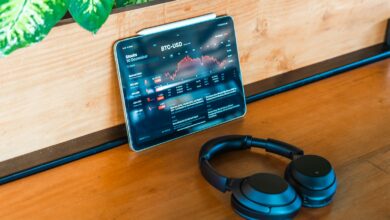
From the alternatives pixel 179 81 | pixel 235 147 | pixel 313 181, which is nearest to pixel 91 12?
pixel 179 81

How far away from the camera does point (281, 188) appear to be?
732 mm

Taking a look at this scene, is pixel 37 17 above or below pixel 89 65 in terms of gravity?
above

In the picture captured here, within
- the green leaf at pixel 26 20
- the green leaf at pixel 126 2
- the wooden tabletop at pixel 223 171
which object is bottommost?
the wooden tabletop at pixel 223 171

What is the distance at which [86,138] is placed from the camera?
92 centimetres

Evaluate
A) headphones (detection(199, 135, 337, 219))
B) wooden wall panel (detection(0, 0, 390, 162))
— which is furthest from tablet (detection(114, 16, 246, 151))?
headphones (detection(199, 135, 337, 219))

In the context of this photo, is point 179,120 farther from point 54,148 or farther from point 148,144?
point 54,148

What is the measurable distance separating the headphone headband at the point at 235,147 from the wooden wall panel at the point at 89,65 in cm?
21

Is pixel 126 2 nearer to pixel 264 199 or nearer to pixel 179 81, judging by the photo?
pixel 179 81

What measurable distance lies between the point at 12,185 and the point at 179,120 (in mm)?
346

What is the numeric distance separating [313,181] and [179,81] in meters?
0.35

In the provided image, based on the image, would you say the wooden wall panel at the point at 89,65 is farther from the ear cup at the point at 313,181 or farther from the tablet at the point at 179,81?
the ear cup at the point at 313,181

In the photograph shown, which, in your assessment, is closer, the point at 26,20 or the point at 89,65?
the point at 26,20

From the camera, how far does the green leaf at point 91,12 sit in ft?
2.56

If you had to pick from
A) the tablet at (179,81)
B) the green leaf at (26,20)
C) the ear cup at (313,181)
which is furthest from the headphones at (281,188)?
the green leaf at (26,20)
